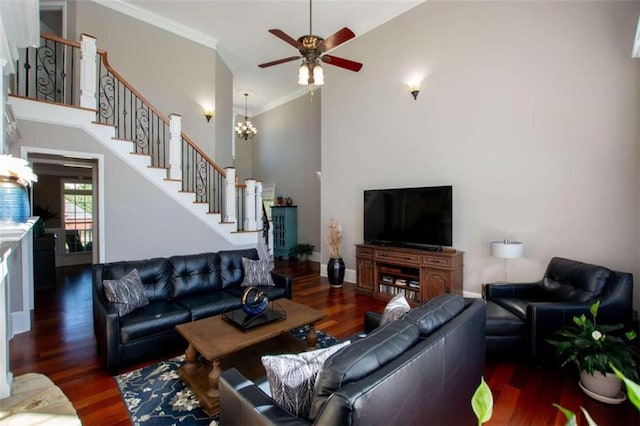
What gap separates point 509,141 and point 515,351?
8.39 ft

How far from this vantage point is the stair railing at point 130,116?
14.5 ft

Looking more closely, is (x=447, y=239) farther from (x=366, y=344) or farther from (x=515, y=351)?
(x=366, y=344)

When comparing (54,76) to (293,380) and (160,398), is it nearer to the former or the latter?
(160,398)

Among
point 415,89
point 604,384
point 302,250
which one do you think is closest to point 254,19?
point 415,89

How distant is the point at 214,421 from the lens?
6.96ft

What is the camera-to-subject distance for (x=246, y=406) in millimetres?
1394

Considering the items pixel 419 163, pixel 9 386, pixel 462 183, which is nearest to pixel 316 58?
pixel 419 163

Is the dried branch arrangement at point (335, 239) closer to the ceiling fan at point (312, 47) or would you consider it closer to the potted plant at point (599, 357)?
the ceiling fan at point (312, 47)

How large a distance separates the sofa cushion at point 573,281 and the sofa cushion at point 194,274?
3800mm

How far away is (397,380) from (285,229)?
23.3 ft

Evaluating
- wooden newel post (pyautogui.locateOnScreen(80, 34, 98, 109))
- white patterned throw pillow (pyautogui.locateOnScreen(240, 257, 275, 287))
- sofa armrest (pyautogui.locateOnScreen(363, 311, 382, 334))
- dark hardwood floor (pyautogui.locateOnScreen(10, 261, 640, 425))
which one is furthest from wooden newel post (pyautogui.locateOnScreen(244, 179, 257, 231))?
sofa armrest (pyautogui.locateOnScreen(363, 311, 382, 334))

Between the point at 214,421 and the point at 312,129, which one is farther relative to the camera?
the point at 312,129

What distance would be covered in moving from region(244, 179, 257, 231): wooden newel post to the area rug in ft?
8.95

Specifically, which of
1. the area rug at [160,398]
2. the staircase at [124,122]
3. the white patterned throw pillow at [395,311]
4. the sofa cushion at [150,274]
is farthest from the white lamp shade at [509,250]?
the sofa cushion at [150,274]
